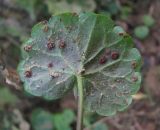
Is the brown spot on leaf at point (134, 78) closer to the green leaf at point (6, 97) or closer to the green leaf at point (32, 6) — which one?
the green leaf at point (6, 97)

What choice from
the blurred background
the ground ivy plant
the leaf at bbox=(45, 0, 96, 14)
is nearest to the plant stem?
the ground ivy plant

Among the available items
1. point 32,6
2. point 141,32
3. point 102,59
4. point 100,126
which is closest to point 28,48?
point 102,59

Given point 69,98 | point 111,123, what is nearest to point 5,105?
point 69,98

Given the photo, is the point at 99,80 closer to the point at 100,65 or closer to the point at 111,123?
the point at 100,65

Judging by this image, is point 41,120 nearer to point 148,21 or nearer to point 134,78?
point 148,21

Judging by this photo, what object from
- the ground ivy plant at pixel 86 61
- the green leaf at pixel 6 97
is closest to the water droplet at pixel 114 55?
the ground ivy plant at pixel 86 61

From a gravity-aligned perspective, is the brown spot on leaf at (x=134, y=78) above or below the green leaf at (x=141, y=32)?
below

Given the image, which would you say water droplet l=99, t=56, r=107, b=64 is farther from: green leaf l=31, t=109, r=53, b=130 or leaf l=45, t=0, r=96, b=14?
leaf l=45, t=0, r=96, b=14
